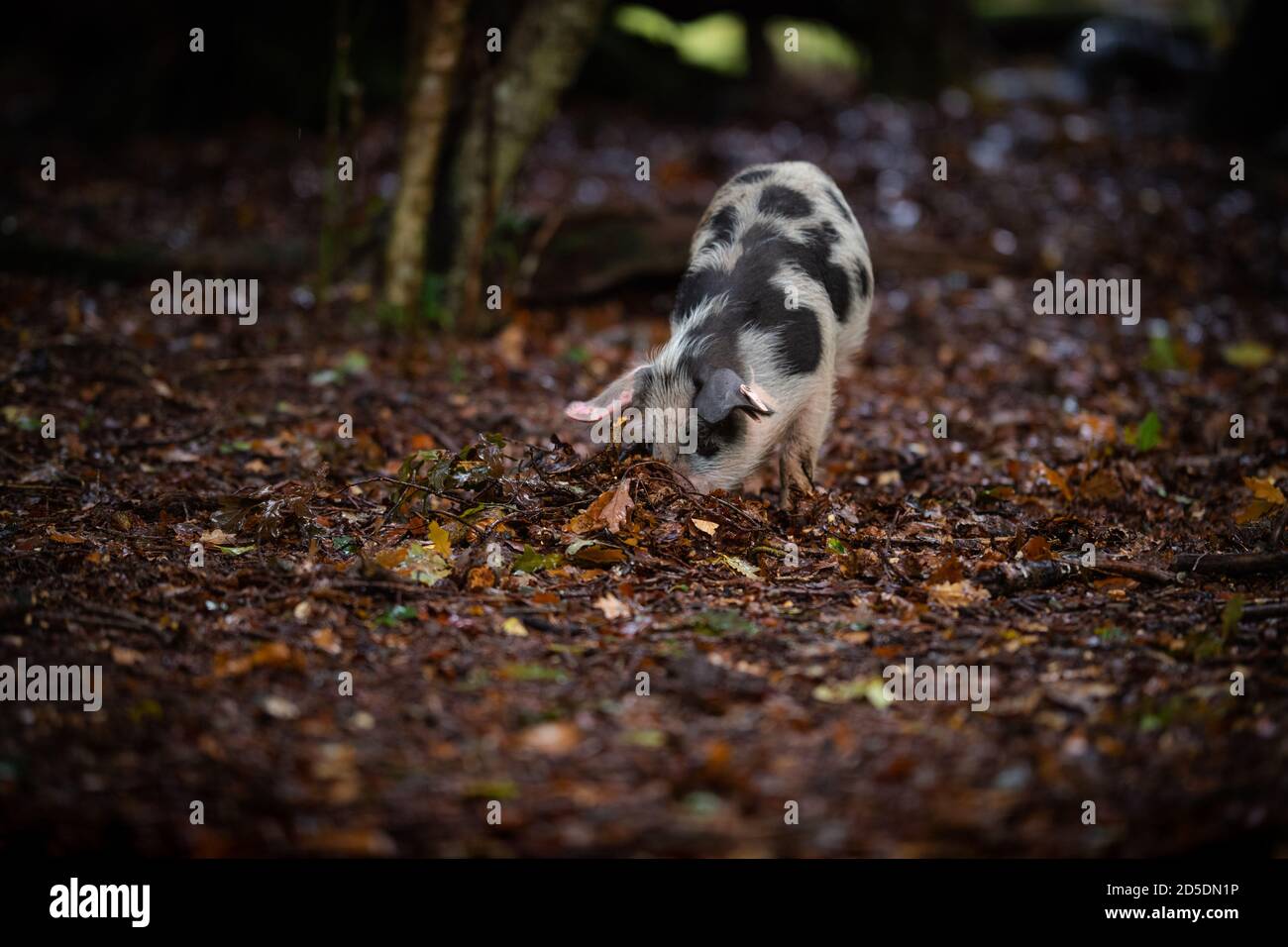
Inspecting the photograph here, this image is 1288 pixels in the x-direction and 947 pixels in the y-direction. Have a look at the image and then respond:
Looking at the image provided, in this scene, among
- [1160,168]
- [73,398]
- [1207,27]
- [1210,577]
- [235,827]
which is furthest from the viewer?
[1207,27]

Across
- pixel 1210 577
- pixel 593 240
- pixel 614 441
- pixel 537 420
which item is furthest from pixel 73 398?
pixel 1210 577

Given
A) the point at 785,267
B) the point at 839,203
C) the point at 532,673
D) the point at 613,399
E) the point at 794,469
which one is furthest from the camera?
the point at 839,203

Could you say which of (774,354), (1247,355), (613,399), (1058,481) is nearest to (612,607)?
(613,399)

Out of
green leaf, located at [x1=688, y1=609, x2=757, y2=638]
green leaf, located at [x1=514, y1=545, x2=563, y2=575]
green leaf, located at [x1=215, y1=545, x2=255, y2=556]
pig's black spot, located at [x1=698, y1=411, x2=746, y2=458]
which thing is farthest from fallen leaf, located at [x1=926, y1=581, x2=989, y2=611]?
green leaf, located at [x1=215, y1=545, x2=255, y2=556]

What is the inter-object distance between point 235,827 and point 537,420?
432cm

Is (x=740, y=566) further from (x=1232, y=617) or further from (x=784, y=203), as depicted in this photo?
(x=784, y=203)

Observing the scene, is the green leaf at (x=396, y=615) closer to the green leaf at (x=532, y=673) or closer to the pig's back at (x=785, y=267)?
the green leaf at (x=532, y=673)

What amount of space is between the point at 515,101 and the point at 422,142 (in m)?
0.82

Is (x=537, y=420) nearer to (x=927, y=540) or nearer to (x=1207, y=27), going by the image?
(x=927, y=540)

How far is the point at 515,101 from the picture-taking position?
8469 millimetres

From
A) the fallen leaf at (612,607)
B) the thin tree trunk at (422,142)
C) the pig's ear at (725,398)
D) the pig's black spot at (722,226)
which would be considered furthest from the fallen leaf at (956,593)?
the thin tree trunk at (422,142)

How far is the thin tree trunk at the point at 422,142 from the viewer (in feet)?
25.8

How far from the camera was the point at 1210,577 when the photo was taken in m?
5.11

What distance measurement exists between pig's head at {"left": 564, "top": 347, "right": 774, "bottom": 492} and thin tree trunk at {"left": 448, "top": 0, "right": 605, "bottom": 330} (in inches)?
124
